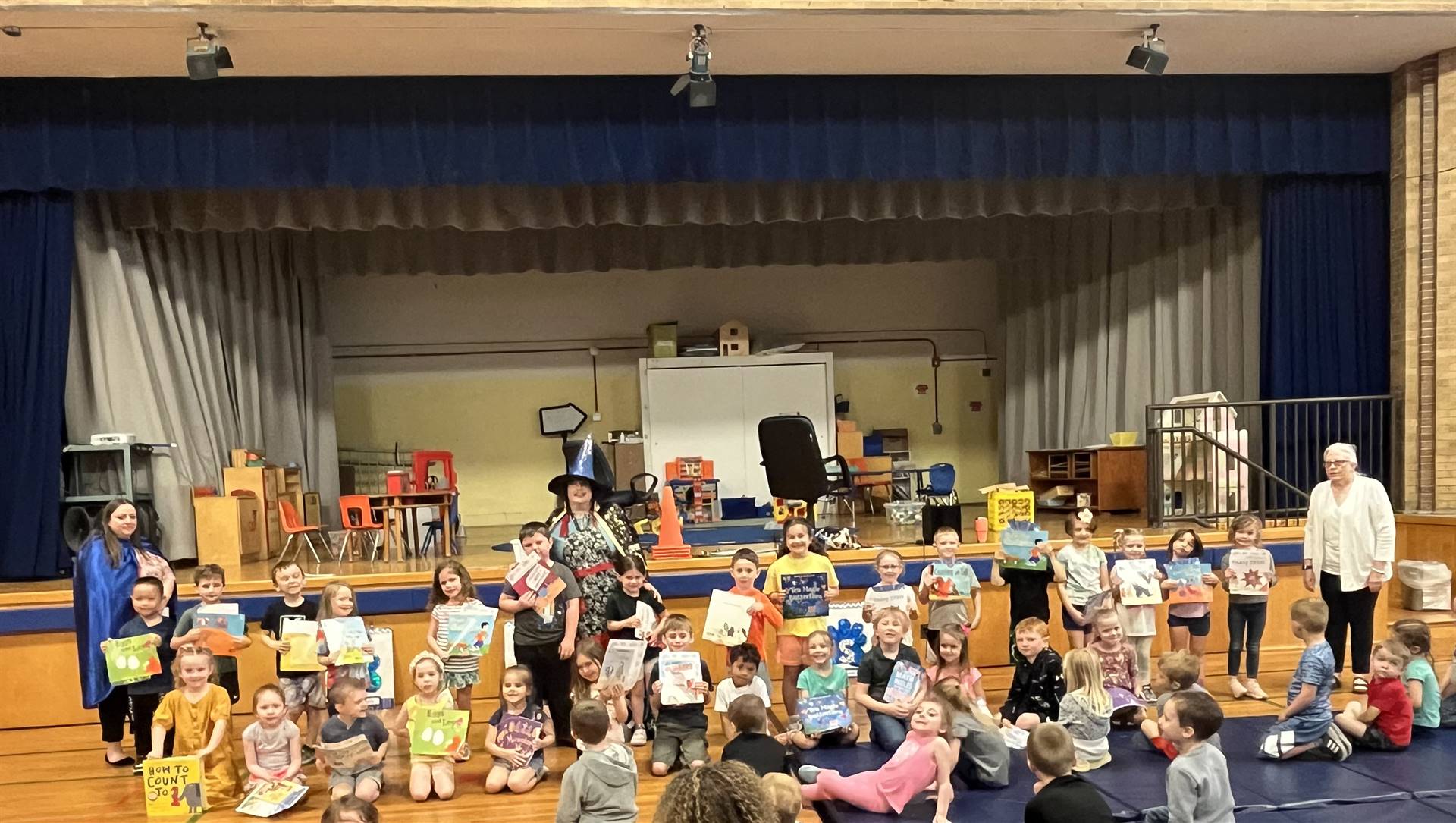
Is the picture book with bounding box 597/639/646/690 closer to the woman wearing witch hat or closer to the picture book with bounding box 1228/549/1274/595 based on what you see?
the woman wearing witch hat

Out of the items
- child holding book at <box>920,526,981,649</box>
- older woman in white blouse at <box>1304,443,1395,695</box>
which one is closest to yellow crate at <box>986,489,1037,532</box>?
child holding book at <box>920,526,981,649</box>

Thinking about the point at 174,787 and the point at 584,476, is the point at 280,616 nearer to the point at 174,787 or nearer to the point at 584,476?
the point at 174,787

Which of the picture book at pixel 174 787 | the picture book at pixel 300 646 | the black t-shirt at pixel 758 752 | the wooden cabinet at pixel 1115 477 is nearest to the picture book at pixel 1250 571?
the black t-shirt at pixel 758 752

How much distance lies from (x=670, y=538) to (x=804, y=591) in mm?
1850

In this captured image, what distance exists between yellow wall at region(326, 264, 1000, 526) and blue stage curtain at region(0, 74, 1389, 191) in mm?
4707

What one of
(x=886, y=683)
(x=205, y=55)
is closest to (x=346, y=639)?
(x=886, y=683)

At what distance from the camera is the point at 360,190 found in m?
8.24

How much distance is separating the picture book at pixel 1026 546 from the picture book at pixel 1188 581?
72 centimetres

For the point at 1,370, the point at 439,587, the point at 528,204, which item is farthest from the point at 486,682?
the point at 1,370

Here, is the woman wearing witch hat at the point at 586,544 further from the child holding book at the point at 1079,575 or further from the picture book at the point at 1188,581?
the picture book at the point at 1188,581

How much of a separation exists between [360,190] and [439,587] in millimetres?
3865

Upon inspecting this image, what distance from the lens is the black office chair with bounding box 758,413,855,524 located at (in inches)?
308

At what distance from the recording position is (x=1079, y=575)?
615 centimetres

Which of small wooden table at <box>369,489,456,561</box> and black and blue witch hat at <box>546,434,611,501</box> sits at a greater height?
black and blue witch hat at <box>546,434,611,501</box>
